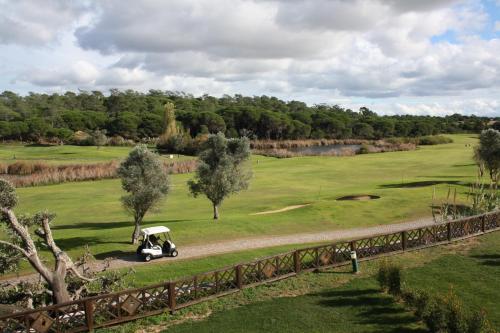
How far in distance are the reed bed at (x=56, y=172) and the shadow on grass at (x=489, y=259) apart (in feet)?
141

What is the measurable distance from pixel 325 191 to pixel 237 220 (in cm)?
1923

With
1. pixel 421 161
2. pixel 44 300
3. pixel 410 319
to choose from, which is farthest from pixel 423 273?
pixel 421 161

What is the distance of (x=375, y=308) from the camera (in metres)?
18.6

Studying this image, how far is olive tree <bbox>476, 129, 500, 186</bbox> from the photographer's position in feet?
154

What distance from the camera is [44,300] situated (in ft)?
65.2

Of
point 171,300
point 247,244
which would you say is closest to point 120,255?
point 247,244

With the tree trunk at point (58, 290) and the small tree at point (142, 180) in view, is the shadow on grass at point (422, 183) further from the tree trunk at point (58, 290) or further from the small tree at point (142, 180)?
the tree trunk at point (58, 290)

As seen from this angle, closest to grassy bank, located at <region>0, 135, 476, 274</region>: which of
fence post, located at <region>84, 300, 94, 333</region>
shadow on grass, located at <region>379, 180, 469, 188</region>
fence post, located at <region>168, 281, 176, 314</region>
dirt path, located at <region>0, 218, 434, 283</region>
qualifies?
shadow on grass, located at <region>379, 180, 469, 188</region>

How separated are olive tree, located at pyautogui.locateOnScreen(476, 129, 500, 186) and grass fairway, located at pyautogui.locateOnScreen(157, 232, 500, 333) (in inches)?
1012

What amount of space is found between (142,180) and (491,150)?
35554 mm

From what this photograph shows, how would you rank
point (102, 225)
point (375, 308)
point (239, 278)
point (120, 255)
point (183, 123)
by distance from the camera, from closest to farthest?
point (375, 308)
point (239, 278)
point (120, 255)
point (102, 225)
point (183, 123)

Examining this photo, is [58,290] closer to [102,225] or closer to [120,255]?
[120,255]

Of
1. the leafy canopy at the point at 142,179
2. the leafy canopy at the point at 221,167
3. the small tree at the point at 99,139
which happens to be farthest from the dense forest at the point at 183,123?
the leafy canopy at the point at 142,179

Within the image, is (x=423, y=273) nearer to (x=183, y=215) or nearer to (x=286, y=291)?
(x=286, y=291)
